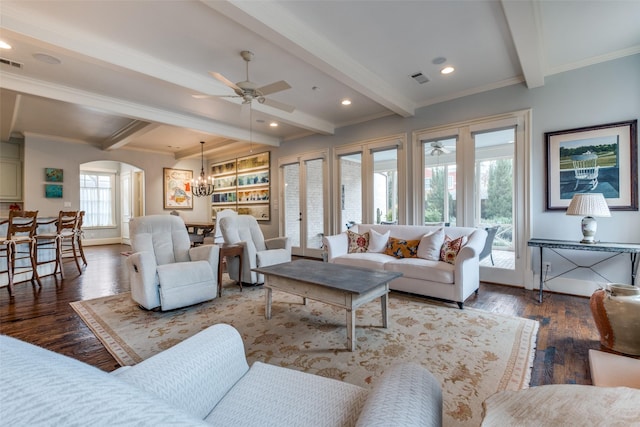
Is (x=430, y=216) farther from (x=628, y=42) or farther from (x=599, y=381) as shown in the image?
(x=599, y=381)

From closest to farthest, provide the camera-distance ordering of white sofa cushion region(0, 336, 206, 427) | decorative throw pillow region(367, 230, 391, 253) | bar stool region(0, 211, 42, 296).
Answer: white sofa cushion region(0, 336, 206, 427) → bar stool region(0, 211, 42, 296) → decorative throw pillow region(367, 230, 391, 253)

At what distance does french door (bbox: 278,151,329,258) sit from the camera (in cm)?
662

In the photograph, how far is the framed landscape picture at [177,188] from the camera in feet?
29.0

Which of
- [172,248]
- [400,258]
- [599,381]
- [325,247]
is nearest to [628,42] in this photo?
[400,258]

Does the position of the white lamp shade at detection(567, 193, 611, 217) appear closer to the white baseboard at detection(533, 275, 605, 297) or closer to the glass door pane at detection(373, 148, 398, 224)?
the white baseboard at detection(533, 275, 605, 297)

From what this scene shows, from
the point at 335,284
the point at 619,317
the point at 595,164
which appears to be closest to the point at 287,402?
the point at 335,284

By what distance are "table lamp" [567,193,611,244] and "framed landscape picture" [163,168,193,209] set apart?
30.5 ft

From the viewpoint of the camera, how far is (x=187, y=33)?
2.89 metres

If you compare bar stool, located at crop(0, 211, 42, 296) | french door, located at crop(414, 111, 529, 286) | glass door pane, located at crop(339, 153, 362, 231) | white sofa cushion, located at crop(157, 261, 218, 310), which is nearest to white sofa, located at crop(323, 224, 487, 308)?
french door, located at crop(414, 111, 529, 286)

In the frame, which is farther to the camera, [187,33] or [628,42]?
[628,42]

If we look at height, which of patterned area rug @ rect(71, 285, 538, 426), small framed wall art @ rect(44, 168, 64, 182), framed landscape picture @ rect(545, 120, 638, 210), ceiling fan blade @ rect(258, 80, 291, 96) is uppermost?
ceiling fan blade @ rect(258, 80, 291, 96)

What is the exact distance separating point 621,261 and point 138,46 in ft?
19.7

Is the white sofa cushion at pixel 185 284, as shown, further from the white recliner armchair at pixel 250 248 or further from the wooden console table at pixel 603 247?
the wooden console table at pixel 603 247

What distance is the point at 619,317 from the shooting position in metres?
2.08
